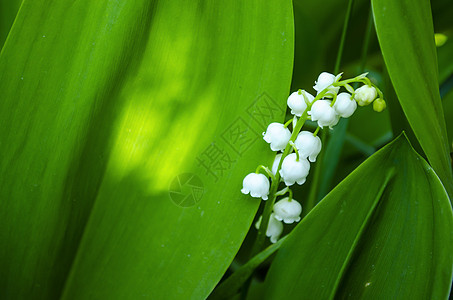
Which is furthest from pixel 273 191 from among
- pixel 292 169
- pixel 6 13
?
pixel 6 13

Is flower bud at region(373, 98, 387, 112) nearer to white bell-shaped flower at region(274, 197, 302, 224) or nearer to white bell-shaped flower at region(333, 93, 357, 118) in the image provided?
white bell-shaped flower at region(333, 93, 357, 118)

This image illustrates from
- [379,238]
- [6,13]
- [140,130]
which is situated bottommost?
[379,238]

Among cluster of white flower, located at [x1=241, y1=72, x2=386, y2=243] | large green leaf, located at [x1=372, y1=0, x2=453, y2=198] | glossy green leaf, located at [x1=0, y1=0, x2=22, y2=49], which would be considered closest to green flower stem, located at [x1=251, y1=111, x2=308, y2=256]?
cluster of white flower, located at [x1=241, y1=72, x2=386, y2=243]

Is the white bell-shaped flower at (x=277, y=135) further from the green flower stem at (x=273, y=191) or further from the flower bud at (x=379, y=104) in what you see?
the flower bud at (x=379, y=104)

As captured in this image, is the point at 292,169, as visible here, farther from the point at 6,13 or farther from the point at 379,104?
the point at 6,13

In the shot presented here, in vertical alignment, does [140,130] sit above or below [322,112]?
above

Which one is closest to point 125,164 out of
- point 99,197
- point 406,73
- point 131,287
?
point 99,197

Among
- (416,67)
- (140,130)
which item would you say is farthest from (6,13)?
(416,67)

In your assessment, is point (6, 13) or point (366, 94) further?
point (6, 13)
